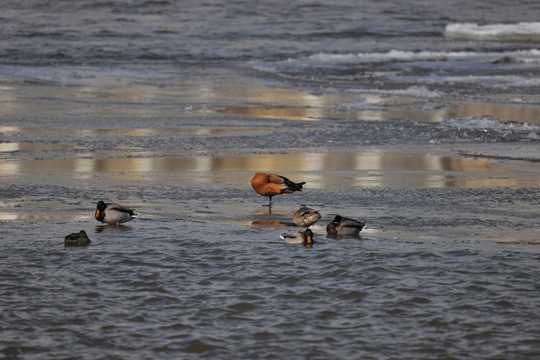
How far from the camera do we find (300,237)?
8.34m

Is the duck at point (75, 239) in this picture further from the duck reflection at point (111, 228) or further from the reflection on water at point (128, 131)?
the reflection on water at point (128, 131)

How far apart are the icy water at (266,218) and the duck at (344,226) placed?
0.10 m

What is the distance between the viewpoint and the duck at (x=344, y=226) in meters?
8.55

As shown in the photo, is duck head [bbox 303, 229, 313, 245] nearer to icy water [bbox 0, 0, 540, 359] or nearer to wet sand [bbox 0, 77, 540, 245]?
icy water [bbox 0, 0, 540, 359]

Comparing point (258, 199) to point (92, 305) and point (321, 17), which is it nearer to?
point (92, 305)

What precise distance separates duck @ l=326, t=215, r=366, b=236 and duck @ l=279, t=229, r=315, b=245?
359mm

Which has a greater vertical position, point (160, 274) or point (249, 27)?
point (249, 27)

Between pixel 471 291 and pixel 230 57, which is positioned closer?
pixel 471 291

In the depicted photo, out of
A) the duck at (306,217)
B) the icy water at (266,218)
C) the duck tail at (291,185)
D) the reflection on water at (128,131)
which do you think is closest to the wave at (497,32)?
the icy water at (266,218)

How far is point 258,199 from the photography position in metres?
10.6

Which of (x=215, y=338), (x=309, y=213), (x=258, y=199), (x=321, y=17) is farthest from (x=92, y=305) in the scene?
(x=321, y=17)

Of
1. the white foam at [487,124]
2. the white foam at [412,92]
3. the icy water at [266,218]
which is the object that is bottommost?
the icy water at [266,218]

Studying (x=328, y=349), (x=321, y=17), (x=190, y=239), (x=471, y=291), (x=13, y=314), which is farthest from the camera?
(x=321, y=17)

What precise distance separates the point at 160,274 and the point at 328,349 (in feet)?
6.72
